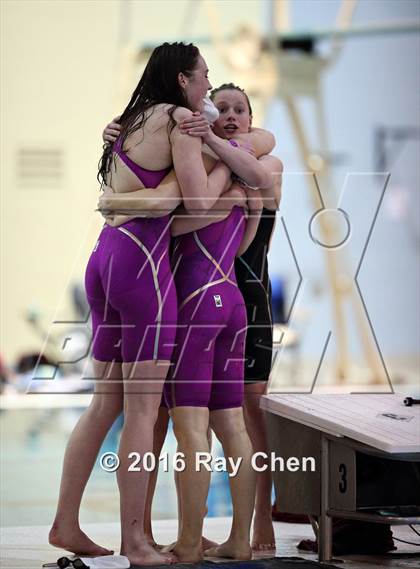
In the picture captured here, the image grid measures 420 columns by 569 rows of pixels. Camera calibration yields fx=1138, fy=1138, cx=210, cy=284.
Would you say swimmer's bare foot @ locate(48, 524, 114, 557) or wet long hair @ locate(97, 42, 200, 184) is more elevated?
wet long hair @ locate(97, 42, 200, 184)

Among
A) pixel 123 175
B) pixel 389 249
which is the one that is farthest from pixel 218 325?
pixel 389 249

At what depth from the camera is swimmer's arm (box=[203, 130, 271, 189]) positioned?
3.31 metres

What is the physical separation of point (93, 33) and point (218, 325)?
820 centimetres

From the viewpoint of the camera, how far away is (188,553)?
10.9 ft

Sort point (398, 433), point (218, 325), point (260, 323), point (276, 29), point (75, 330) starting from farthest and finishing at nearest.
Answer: point (276, 29)
point (75, 330)
point (260, 323)
point (218, 325)
point (398, 433)

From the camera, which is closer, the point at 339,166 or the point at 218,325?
the point at 218,325

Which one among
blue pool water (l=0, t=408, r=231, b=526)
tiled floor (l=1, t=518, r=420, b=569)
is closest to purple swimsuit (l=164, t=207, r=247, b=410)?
tiled floor (l=1, t=518, r=420, b=569)

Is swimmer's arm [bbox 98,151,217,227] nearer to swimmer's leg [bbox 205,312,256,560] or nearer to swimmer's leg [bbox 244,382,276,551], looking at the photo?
swimmer's leg [bbox 205,312,256,560]

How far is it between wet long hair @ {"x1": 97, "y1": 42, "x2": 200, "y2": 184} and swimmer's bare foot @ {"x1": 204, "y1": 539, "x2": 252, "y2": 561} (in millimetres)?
1186

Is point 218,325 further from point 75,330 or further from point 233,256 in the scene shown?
point 75,330

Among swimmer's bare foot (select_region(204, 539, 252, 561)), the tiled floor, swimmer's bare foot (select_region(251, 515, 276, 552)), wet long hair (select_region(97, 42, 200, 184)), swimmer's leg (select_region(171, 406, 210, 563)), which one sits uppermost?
wet long hair (select_region(97, 42, 200, 184))

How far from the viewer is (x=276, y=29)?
1088 cm

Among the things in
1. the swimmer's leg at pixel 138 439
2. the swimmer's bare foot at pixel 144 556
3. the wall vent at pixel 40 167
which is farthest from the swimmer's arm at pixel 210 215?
the wall vent at pixel 40 167

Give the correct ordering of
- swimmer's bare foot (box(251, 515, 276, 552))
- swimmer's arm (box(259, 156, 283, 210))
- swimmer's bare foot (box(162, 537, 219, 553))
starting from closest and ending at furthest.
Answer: swimmer's bare foot (box(162, 537, 219, 553)), swimmer's arm (box(259, 156, 283, 210)), swimmer's bare foot (box(251, 515, 276, 552))
